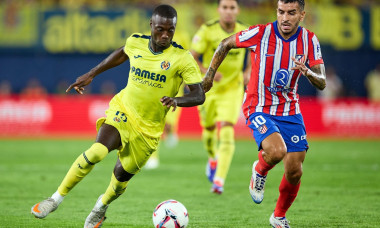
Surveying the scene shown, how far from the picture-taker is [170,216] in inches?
236

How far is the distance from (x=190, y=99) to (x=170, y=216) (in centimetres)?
121

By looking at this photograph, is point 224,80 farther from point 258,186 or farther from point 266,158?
point 266,158

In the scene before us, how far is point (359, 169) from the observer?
41.1 feet

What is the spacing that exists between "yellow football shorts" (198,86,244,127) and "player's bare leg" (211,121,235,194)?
0.15m

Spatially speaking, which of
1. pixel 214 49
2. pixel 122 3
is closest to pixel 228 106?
pixel 214 49

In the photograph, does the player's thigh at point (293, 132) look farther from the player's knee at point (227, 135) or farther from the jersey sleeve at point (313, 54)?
the player's knee at point (227, 135)

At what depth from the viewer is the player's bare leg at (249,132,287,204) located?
6207 mm

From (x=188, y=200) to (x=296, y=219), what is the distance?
6.37 feet

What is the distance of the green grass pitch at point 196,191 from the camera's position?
23.2ft

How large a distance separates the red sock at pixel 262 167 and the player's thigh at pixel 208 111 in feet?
11.2

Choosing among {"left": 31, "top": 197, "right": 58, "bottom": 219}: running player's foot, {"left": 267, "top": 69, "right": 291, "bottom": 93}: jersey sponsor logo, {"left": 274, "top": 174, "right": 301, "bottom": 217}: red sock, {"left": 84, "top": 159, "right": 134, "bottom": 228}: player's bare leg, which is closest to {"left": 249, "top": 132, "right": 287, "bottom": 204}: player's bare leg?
{"left": 274, "top": 174, "right": 301, "bottom": 217}: red sock

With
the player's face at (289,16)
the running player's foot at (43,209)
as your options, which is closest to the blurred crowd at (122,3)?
the player's face at (289,16)

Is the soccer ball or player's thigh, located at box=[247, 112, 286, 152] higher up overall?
player's thigh, located at box=[247, 112, 286, 152]

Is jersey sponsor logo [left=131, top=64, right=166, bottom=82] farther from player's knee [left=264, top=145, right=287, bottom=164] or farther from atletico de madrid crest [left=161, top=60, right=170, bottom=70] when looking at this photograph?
player's knee [left=264, top=145, right=287, bottom=164]
